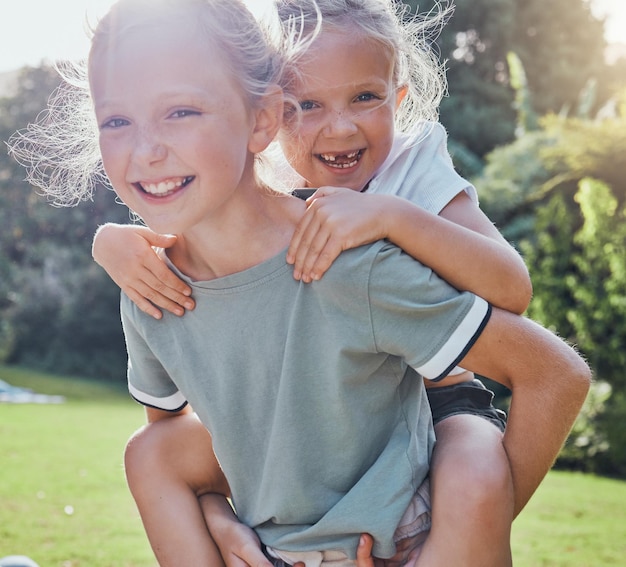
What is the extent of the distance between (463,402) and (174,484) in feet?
2.43

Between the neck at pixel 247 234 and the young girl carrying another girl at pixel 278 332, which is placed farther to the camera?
the neck at pixel 247 234

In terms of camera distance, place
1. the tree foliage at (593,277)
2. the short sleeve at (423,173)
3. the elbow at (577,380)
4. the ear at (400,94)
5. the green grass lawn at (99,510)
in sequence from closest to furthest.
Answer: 1. the elbow at (577,380)
2. the short sleeve at (423,173)
3. the ear at (400,94)
4. the green grass lawn at (99,510)
5. the tree foliage at (593,277)

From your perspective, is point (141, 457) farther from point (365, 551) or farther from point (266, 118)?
point (266, 118)

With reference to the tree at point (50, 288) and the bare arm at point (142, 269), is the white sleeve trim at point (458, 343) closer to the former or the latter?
the bare arm at point (142, 269)

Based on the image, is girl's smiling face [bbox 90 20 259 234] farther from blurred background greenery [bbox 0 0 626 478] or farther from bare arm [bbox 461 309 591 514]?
blurred background greenery [bbox 0 0 626 478]

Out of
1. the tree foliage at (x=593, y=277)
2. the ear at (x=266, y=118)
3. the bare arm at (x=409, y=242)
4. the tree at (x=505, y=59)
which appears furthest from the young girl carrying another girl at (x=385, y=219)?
the tree at (x=505, y=59)

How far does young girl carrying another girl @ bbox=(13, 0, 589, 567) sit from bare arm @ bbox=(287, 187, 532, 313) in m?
0.03

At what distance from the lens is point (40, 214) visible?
58.4ft

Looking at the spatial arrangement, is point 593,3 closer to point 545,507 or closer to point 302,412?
point 545,507

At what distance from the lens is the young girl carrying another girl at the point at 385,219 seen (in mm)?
1836

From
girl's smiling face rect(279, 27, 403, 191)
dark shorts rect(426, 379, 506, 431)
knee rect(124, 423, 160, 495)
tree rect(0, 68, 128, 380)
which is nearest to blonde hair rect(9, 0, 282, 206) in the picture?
girl's smiling face rect(279, 27, 403, 191)

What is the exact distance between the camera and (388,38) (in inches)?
98.7

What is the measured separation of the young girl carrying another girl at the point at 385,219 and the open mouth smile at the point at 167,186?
0.23 metres

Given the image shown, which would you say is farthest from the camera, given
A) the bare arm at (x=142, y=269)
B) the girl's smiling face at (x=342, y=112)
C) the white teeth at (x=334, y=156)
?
the white teeth at (x=334, y=156)
